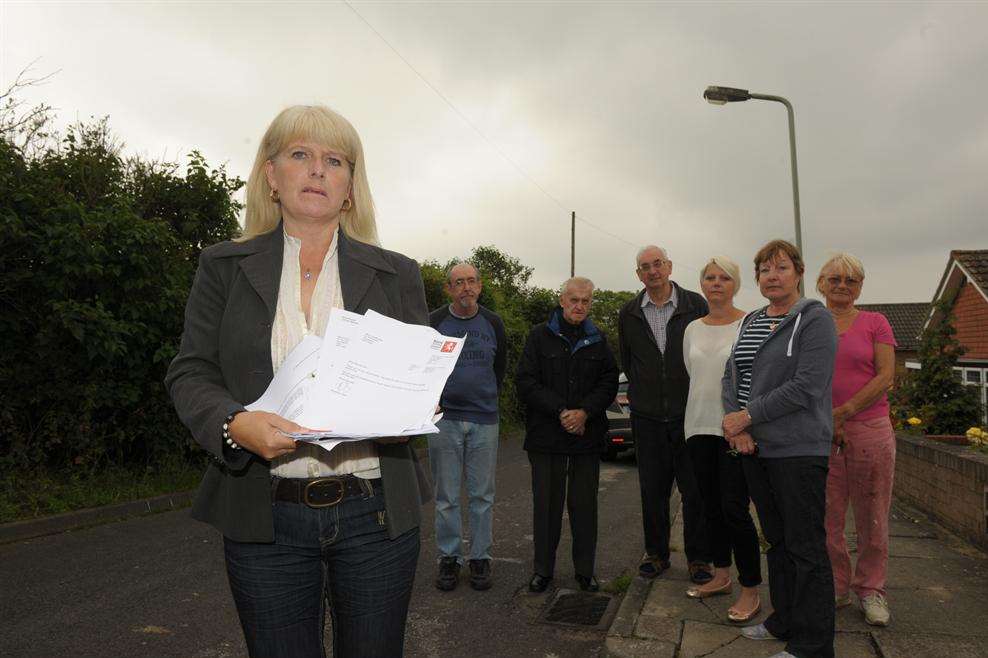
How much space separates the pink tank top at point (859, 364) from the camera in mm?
4511

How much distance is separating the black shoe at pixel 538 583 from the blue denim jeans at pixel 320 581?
3.53 m

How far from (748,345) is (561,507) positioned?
6.49 feet

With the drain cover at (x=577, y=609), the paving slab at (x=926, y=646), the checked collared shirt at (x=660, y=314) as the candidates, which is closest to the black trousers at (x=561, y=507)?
the drain cover at (x=577, y=609)

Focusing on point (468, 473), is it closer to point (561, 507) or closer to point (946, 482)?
point (561, 507)

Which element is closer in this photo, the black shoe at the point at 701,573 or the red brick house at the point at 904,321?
the black shoe at the point at 701,573

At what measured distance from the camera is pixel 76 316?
771 cm

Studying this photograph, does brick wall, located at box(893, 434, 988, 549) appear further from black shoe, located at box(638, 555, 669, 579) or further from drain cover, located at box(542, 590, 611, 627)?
drain cover, located at box(542, 590, 611, 627)

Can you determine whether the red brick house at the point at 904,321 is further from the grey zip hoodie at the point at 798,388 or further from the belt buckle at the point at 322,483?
the belt buckle at the point at 322,483

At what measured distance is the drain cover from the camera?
469cm

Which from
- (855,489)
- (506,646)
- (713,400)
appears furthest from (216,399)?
(855,489)

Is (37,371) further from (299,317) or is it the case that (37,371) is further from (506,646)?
(299,317)

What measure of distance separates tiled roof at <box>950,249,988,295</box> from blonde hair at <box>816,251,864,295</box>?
16.9m

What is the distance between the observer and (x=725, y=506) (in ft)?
14.9

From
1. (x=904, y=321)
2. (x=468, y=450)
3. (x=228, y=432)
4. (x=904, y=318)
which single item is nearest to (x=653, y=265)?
(x=468, y=450)
